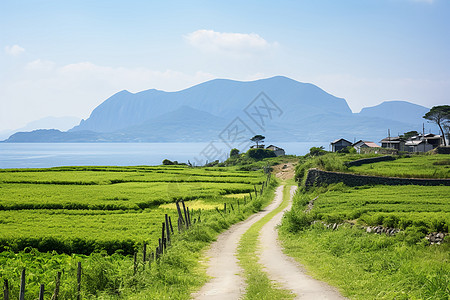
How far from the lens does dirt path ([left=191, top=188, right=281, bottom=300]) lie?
13945 millimetres

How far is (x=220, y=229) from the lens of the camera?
99.7 feet

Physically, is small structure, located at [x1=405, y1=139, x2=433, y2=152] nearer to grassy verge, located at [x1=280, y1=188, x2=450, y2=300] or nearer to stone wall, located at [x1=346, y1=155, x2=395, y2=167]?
stone wall, located at [x1=346, y1=155, x2=395, y2=167]

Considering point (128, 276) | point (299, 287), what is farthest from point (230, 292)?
point (128, 276)

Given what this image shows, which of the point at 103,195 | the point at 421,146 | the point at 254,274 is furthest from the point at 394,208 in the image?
the point at 421,146

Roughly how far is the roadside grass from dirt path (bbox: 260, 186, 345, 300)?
1.16 ft

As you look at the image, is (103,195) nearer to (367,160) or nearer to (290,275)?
(290,275)

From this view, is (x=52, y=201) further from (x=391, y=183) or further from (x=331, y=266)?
(x=391, y=183)

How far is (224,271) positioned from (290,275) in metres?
2.94

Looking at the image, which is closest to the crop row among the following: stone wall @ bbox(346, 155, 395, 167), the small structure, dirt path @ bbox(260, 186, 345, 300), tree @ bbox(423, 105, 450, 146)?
stone wall @ bbox(346, 155, 395, 167)

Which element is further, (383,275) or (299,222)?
(299,222)

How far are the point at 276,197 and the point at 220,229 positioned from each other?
26.7 metres

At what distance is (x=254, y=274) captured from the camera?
16.1m

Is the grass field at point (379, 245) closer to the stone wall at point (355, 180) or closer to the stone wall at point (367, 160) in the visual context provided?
the stone wall at point (355, 180)

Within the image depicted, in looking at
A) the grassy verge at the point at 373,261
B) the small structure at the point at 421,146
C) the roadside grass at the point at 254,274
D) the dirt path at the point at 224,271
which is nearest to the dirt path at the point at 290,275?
the roadside grass at the point at 254,274
